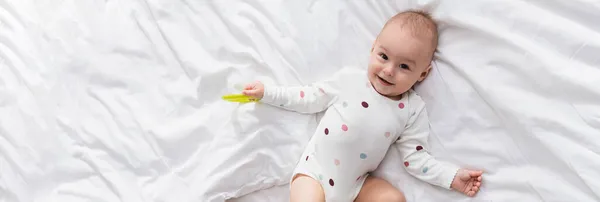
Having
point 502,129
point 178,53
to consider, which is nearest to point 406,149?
point 502,129

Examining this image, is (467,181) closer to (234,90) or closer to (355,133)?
(355,133)

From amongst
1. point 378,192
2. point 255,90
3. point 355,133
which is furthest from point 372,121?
point 255,90

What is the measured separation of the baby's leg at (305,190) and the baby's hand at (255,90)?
19 centimetres

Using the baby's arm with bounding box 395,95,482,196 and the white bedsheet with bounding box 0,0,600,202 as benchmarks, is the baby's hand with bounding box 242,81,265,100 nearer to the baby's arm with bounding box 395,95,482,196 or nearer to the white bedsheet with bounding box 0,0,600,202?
the white bedsheet with bounding box 0,0,600,202

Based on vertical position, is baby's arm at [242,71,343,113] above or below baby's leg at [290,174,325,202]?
above

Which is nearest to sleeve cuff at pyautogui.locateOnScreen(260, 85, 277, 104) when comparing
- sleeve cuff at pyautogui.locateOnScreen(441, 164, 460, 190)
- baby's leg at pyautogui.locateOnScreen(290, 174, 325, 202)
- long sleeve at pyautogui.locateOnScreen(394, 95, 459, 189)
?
baby's leg at pyautogui.locateOnScreen(290, 174, 325, 202)

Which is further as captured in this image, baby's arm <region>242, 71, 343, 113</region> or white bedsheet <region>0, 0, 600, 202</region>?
baby's arm <region>242, 71, 343, 113</region>

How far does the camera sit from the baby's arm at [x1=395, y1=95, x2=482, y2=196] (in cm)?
111

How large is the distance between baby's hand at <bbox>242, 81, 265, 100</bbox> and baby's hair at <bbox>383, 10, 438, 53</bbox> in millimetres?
288

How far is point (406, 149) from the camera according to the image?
1.17 m

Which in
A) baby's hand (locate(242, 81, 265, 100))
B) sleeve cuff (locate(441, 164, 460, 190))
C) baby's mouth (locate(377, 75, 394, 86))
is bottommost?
sleeve cuff (locate(441, 164, 460, 190))

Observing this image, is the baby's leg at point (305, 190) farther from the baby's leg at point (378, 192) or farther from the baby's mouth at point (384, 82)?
the baby's mouth at point (384, 82)

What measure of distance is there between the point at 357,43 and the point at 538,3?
0.37m

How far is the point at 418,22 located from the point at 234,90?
41cm
